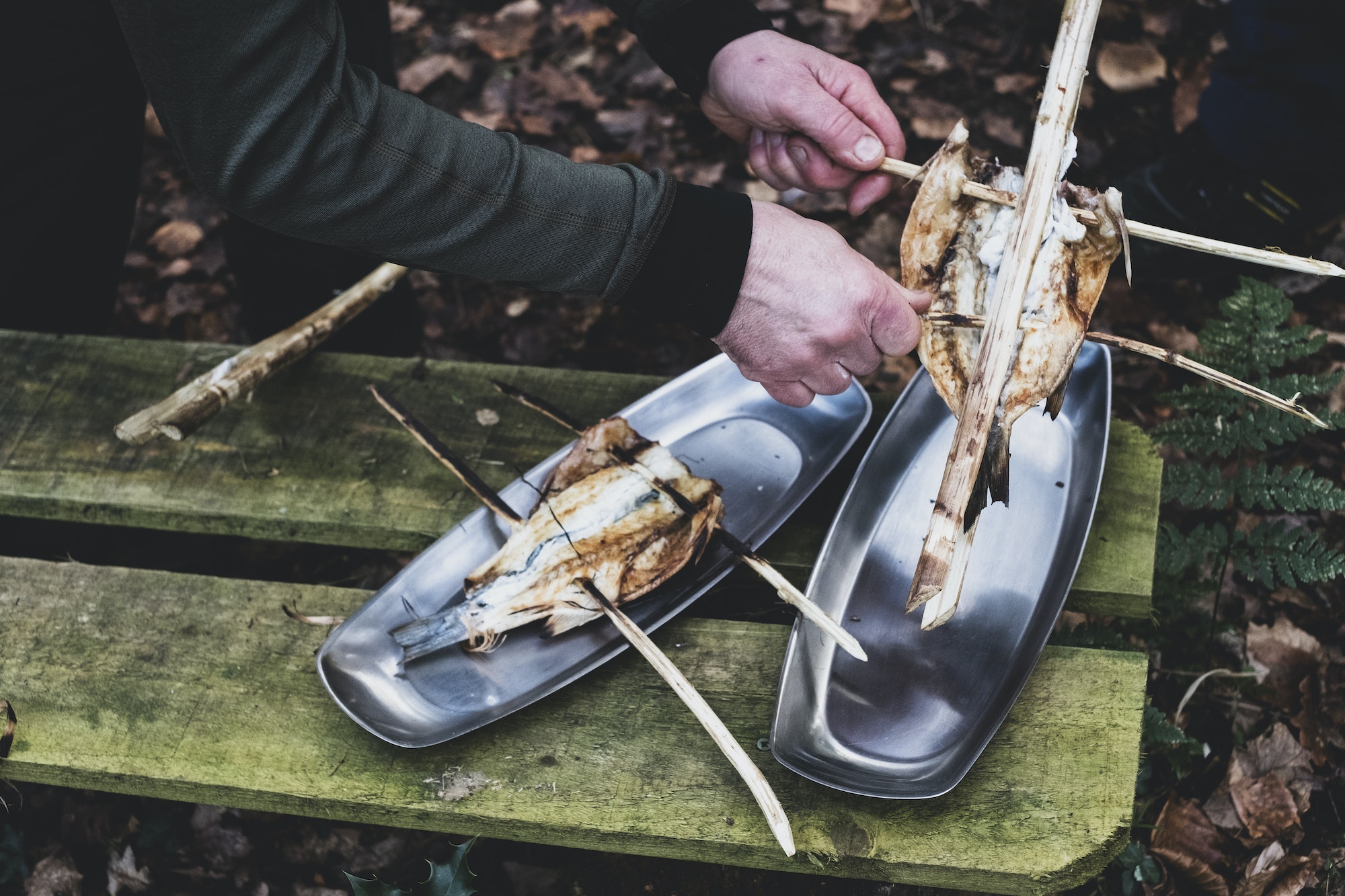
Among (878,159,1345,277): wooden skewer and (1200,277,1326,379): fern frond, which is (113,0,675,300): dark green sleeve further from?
(1200,277,1326,379): fern frond

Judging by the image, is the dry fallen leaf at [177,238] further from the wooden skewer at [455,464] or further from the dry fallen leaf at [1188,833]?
the dry fallen leaf at [1188,833]

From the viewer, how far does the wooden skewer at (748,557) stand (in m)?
1.42

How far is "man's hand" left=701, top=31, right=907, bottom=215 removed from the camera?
170 centimetres

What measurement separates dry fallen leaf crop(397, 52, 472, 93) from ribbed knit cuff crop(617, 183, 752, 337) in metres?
2.64

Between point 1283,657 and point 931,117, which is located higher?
point 931,117

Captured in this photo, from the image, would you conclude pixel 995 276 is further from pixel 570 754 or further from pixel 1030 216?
pixel 570 754

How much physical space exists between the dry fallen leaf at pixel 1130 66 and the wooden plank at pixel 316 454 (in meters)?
2.08

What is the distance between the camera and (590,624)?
62.9 inches

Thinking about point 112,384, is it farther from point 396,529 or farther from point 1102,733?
point 1102,733

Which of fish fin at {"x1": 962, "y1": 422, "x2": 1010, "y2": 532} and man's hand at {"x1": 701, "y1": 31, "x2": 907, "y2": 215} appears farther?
man's hand at {"x1": 701, "y1": 31, "x2": 907, "y2": 215}

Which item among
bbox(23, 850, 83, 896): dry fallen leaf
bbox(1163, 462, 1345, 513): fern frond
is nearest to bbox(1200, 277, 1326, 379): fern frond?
bbox(1163, 462, 1345, 513): fern frond

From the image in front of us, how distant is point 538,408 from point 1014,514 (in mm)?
1009

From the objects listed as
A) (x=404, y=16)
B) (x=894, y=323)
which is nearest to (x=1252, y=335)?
(x=894, y=323)

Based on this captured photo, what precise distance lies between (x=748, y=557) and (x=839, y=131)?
2.85ft
